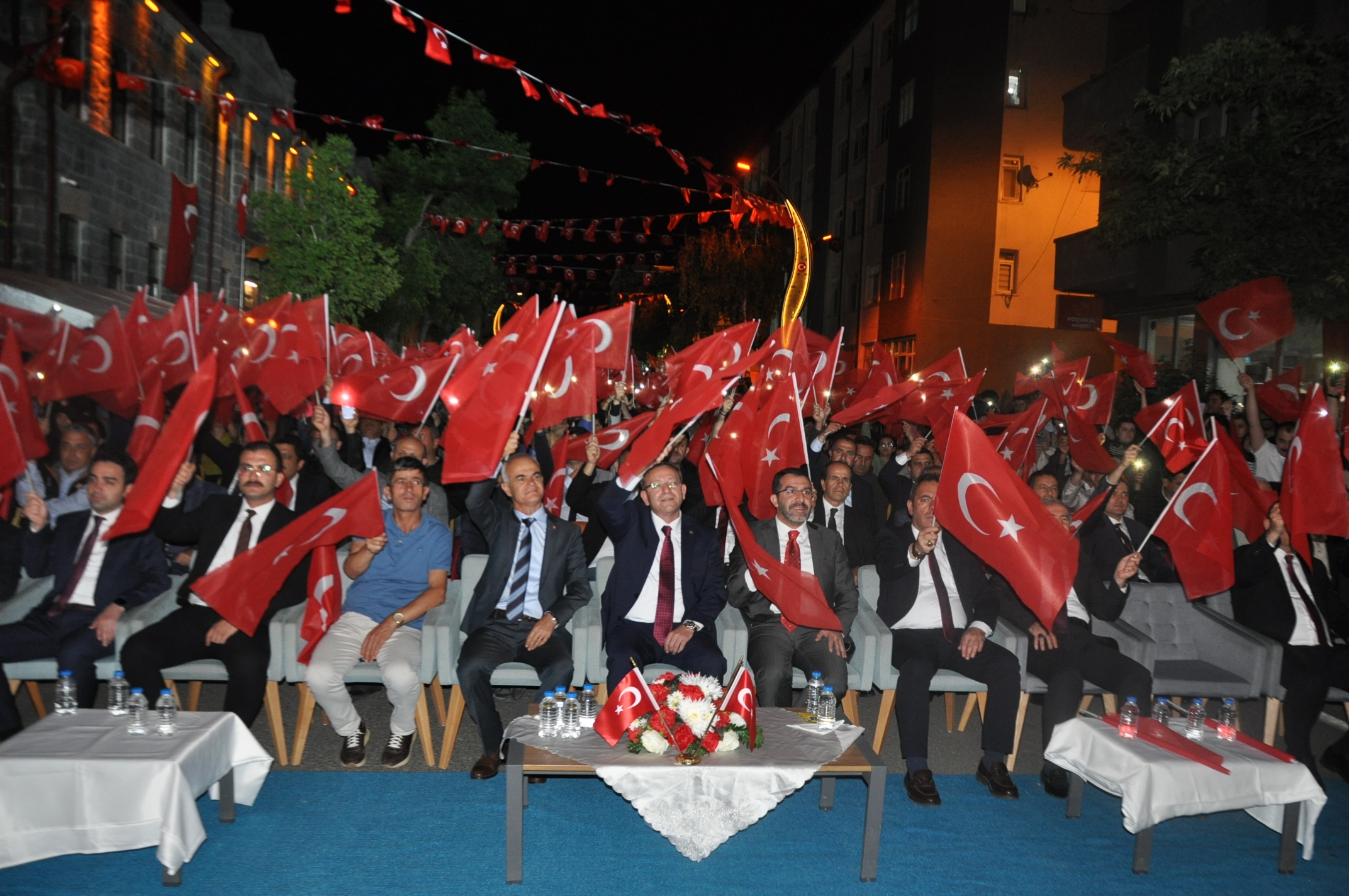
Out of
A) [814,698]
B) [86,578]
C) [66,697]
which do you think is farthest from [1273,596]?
[86,578]

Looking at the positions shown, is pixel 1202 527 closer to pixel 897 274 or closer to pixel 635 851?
pixel 635 851

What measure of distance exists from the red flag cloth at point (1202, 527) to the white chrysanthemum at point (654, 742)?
340 cm

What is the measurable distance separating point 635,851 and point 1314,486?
4.62 meters

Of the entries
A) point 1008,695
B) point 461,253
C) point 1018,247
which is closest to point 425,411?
point 1008,695

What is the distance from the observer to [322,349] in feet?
31.4

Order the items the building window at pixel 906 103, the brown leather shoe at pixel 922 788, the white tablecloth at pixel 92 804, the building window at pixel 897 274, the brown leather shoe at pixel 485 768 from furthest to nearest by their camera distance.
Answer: the building window at pixel 897 274 < the building window at pixel 906 103 < the brown leather shoe at pixel 485 768 < the brown leather shoe at pixel 922 788 < the white tablecloth at pixel 92 804

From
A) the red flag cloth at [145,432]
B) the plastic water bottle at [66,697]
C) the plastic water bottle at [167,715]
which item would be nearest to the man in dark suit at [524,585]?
the plastic water bottle at [167,715]

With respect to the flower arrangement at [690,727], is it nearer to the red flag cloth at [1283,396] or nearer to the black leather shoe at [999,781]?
the black leather shoe at [999,781]

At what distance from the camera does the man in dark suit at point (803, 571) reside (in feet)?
18.7

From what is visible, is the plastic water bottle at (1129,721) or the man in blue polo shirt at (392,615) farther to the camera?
the man in blue polo shirt at (392,615)

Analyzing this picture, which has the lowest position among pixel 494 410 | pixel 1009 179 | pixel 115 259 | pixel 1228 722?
pixel 1228 722

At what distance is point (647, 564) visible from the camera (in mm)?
5957

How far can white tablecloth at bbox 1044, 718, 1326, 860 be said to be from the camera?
439 centimetres

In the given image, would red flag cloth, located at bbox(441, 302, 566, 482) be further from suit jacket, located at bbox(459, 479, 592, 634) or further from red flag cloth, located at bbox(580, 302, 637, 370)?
red flag cloth, located at bbox(580, 302, 637, 370)
